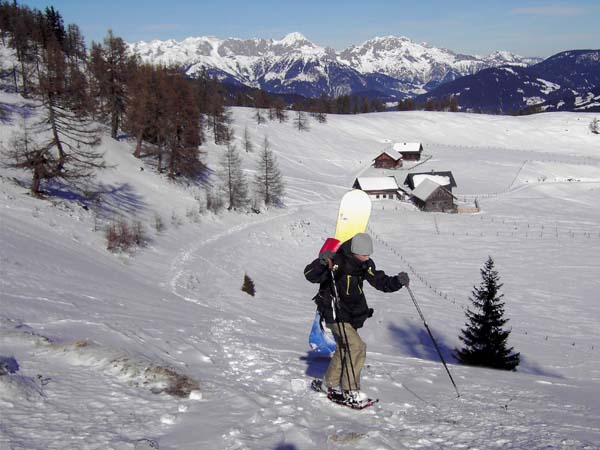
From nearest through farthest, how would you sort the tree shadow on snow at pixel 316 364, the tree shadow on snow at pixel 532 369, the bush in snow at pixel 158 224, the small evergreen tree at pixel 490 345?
the tree shadow on snow at pixel 316 364, the small evergreen tree at pixel 490 345, the tree shadow on snow at pixel 532 369, the bush in snow at pixel 158 224

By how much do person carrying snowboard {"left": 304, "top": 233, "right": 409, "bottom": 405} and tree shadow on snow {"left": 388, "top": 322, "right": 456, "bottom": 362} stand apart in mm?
11282

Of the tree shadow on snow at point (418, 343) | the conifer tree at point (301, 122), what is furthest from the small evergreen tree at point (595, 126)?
the tree shadow on snow at point (418, 343)

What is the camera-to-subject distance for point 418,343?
19656mm

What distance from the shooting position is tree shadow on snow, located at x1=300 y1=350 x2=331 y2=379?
27.0ft

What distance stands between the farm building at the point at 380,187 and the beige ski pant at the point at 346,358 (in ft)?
226

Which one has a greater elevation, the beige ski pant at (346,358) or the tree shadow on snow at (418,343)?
the beige ski pant at (346,358)

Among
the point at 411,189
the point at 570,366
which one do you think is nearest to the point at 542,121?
the point at 411,189

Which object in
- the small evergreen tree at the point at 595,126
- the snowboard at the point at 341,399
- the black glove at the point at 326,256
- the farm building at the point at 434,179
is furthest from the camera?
the small evergreen tree at the point at 595,126

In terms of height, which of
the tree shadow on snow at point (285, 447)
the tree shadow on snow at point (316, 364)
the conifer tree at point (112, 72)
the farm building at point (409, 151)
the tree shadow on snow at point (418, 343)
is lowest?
the tree shadow on snow at point (418, 343)

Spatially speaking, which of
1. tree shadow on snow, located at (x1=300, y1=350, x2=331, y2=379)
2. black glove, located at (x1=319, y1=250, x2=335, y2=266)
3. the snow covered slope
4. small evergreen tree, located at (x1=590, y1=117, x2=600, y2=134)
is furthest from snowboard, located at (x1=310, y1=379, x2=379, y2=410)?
small evergreen tree, located at (x1=590, y1=117, x2=600, y2=134)

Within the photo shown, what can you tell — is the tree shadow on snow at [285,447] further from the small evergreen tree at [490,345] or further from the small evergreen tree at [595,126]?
the small evergreen tree at [595,126]

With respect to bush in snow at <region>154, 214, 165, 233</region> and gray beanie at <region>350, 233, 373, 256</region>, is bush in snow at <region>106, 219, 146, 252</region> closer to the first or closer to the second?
bush in snow at <region>154, 214, 165, 233</region>

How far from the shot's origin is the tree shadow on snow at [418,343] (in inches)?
703

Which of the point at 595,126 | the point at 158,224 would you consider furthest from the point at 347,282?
the point at 595,126
